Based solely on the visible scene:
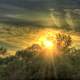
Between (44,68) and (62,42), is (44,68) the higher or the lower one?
the lower one

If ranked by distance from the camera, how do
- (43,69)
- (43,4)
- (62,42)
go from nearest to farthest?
(43,69) < (62,42) < (43,4)

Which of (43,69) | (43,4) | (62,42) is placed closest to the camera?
(43,69)

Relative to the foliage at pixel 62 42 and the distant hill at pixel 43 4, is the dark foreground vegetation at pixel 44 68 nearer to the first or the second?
the foliage at pixel 62 42

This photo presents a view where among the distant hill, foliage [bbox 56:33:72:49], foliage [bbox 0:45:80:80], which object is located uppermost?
the distant hill

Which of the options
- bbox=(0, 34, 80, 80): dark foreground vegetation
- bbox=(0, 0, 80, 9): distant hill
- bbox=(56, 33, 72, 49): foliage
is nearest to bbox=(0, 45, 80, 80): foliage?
bbox=(0, 34, 80, 80): dark foreground vegetation

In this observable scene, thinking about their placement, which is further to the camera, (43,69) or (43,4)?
(43,4)

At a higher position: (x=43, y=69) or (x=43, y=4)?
(x=43, y=4)

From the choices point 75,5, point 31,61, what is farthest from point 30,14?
point 31,61

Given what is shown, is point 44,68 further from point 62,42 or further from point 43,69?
point 62,42

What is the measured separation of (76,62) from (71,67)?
1.62 meters

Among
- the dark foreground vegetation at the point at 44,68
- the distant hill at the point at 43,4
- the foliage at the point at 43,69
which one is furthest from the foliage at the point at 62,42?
the distant hill at the point at 43,4

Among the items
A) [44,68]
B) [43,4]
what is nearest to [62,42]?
[44,68]

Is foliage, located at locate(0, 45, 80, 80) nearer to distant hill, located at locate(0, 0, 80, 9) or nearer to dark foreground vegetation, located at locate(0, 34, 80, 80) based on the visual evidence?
dark foreground vegetation, located at locate(0, 34, 80, 80)

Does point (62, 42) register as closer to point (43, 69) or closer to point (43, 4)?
point (43, 69)
